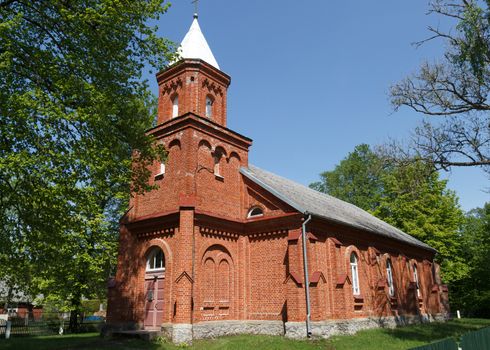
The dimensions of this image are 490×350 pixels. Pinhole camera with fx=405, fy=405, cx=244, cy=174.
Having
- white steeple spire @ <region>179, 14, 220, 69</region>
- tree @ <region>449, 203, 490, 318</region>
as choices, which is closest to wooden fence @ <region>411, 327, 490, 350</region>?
white steeple spire @ <region>179, 14, 220, 69</region>

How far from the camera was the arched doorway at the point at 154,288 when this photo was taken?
16641 mm

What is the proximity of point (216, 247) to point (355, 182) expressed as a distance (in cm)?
3418

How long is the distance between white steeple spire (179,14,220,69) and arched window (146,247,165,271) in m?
9.26

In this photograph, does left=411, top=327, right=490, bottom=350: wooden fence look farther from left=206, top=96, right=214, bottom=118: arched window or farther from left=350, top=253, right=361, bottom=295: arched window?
left=206, top=96, right=214, bottom=118: arched window

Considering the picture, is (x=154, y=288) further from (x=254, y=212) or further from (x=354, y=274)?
(x=354, y=274)

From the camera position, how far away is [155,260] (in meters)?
17.7

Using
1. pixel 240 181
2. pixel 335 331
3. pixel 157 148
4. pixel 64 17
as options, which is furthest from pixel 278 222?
pixel 64 17

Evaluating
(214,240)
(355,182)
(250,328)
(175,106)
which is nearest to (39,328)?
(214,240)

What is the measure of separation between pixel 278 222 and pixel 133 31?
9.64 meters

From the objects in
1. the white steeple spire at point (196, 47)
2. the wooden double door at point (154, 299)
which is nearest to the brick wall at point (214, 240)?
the wooden double door at point (154, 299)

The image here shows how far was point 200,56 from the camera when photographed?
1956cm

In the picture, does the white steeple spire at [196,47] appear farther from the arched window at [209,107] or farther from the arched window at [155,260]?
the arched window at [155,260]

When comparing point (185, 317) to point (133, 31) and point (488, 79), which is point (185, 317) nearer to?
point (133, 31)

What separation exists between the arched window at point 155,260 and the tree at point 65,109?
4.14 meters
